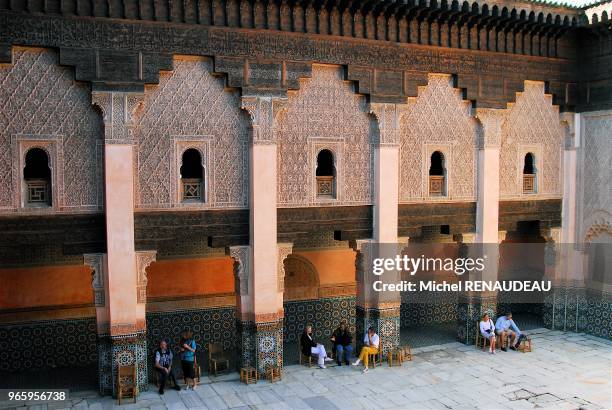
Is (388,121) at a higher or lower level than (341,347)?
higher

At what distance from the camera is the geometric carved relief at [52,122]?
314 inches

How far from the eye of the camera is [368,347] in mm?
9875

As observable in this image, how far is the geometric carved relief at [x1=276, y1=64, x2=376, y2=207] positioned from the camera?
31.1 ft

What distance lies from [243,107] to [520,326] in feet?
23.1

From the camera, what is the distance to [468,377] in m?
9.52

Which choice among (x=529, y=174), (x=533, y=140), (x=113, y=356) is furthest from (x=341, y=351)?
(x=533, y=140)

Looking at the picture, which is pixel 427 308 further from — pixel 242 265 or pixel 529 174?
pixel 242 265

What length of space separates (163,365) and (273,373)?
1.57m

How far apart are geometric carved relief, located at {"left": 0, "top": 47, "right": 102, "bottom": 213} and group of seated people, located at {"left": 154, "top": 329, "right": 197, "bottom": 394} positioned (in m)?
2.16

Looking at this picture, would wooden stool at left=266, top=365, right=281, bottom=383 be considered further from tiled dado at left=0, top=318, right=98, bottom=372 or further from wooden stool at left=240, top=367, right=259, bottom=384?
tiled dado at left=0, top=318, right=98, bottom=372

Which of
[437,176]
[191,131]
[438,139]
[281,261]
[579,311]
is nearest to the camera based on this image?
[191,131]

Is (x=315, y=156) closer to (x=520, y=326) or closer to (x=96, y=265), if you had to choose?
(x=96, y=265)

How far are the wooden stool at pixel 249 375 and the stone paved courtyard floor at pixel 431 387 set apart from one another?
101 millimetres

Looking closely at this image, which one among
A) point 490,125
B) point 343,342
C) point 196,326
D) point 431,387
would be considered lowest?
point 431,387
